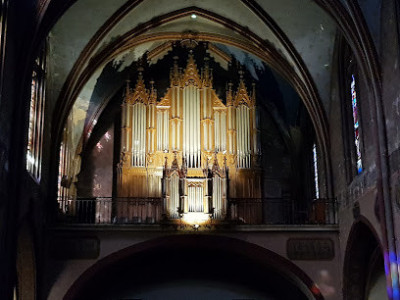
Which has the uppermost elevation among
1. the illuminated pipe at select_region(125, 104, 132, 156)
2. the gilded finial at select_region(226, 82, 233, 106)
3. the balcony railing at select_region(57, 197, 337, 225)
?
the gilded finial at select_region(226, 82, 233, 106)

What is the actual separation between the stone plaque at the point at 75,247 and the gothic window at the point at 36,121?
2086 millimetres

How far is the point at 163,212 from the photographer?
20.3 m

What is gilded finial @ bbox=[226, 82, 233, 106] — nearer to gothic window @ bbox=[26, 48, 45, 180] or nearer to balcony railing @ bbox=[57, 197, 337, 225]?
balcony railing @ bbox=[57, 197, 337, 225]

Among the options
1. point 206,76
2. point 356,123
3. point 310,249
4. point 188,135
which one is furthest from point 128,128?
point 356,123

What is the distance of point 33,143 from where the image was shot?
19000mm

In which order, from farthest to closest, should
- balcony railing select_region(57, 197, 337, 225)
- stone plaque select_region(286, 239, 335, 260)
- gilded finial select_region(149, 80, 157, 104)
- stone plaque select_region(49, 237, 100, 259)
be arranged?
gilded finial select_region(149, 80, 157, 104) → balcony railing select_region(57, 197, 337, 225) → stone plaque select_region(286, 239, 335, 260) → stone plaque select_region(49, 237, 100, 259)

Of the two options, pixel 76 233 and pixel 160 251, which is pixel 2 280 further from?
pixel 160 251

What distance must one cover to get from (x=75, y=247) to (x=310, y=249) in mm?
6645

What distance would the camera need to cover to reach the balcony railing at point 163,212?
67.5 ft

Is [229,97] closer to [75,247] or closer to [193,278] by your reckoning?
[193,278]

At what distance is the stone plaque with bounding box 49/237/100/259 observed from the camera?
19.8m

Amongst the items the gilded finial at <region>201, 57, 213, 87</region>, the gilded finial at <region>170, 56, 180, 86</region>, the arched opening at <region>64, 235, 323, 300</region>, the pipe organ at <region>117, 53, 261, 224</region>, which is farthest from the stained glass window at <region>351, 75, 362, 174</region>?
the gilded finial at <region>170, 56, 180, 86</region>

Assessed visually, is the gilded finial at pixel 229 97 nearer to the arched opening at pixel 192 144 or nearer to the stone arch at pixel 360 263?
the arched opening at pixel 192 144

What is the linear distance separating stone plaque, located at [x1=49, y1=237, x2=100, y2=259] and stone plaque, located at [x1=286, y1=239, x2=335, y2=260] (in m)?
5.50
